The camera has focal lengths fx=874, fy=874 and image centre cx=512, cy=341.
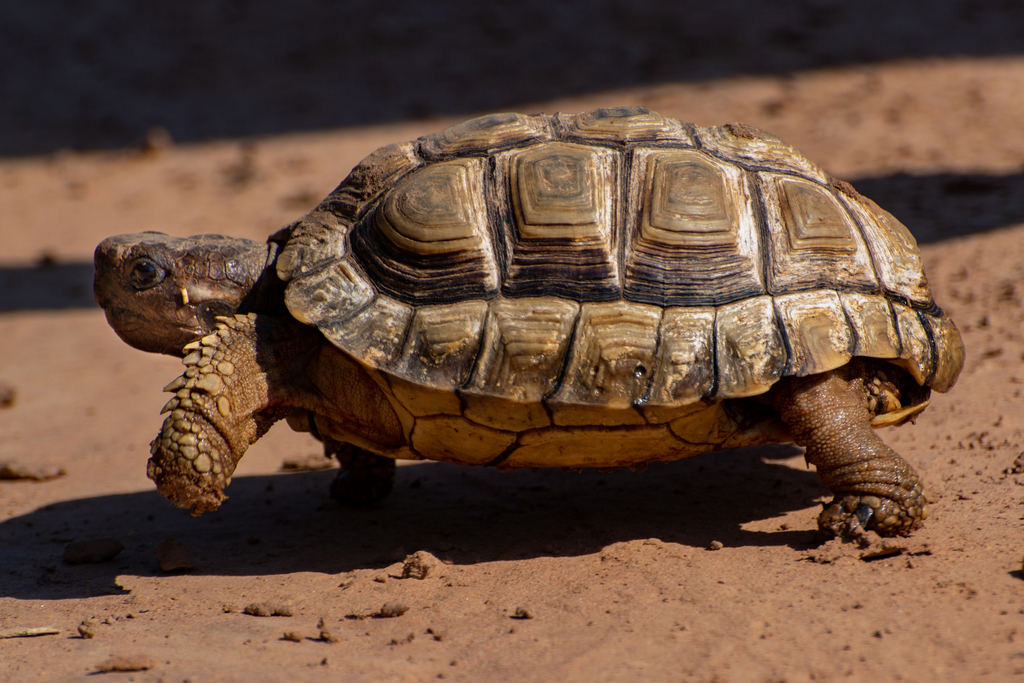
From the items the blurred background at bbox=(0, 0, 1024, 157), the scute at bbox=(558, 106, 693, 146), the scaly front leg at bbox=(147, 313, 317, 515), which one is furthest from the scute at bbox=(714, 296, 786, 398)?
the blurred background at bbox=(0, 0, 1024, 157)

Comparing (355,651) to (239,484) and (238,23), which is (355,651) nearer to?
(239,484)

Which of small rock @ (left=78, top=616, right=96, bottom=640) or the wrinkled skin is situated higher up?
the wrinkled skin

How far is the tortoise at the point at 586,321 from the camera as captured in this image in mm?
3406

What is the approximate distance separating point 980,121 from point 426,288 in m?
7.45

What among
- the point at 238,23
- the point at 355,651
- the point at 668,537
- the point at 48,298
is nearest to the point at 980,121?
the point at 668,537

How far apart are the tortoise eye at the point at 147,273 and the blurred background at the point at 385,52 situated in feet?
25.1

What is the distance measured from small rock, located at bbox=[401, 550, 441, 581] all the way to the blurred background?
27.6ft

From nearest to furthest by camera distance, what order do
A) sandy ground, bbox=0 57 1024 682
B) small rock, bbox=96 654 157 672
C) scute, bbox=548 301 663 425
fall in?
1. sandy ground, bbox=0 57 1024 682
2. small rock, bbox=96 654 157 672
3. scute, bbox=548 301 663 425

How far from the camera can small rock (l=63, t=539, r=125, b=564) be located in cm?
413

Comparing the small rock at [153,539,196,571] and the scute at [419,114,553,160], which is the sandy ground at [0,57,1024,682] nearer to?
the small rock at [153,539,196,571]

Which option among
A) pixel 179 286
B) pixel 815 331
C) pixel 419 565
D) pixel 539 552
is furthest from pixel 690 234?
pixel 179 286

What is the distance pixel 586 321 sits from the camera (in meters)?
3.45

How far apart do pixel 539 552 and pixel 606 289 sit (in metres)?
1.18

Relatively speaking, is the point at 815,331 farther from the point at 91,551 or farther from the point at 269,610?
the point at 91,551
